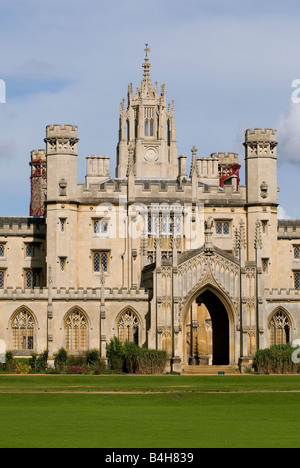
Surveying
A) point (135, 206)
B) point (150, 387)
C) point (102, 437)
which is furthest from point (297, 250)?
point (102, 437)

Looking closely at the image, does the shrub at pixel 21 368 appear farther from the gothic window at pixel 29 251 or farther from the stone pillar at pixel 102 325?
the gothic window at pixel 29 251

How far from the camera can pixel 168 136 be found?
92.2 m

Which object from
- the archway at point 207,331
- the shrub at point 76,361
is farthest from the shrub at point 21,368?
the archway at point 207,331

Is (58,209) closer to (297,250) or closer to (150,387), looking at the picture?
(297,250)

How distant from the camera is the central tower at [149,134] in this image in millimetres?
90188

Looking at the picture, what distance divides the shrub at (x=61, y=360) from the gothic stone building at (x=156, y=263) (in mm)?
953

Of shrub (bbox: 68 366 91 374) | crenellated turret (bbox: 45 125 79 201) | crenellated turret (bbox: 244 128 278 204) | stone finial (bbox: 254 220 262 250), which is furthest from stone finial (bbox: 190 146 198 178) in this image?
shrub (bbox: 68 366 91 374)

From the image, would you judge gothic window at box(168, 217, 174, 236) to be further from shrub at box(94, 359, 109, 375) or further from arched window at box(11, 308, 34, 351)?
shrub at box(94, 359, 109, 375)

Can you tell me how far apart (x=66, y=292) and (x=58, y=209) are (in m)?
10.1

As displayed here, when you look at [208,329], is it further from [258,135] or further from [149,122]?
[149,122]

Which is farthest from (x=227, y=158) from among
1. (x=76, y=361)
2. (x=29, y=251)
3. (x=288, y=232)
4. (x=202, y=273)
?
(x=76, y=361)

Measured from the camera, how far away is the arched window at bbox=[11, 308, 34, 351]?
204ft

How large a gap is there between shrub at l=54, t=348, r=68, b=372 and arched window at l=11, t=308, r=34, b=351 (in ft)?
7.41

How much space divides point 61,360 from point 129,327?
514cm
